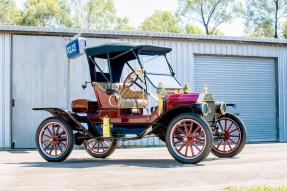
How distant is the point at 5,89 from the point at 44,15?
41414mm

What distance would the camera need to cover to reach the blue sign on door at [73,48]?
15.3 meters

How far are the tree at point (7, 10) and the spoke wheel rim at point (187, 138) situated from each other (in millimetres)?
49662

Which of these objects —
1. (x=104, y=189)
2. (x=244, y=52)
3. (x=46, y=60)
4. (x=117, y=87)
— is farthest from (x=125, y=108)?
(x=244, y=52)

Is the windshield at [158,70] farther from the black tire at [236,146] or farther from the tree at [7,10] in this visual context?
the tree at [7,10]

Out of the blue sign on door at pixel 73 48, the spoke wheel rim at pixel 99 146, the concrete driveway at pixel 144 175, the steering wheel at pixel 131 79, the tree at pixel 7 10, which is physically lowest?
the concrete driveway at pixel 144 175

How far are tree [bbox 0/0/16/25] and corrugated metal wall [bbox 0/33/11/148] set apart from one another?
42223 mm

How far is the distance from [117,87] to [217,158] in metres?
2.39

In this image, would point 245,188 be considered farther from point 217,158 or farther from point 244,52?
point 244,52

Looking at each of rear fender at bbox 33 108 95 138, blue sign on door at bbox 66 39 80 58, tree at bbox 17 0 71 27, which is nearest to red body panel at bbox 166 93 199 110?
rear fender at bbox 33 108 95 138

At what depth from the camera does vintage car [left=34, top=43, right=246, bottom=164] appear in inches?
398

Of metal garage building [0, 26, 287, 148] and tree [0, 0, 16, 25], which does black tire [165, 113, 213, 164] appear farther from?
tree [0, 0, 16, 25]

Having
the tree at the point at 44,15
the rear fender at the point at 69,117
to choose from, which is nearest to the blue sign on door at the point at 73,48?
the rear fender at the point at 69,117

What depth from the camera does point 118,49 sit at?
11.0 meters

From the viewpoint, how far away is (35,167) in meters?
9.56
